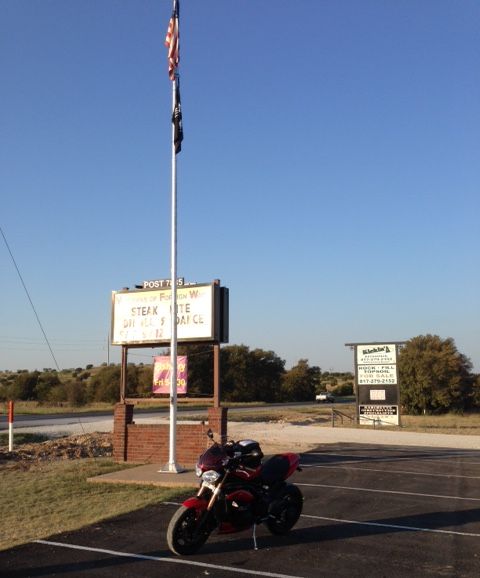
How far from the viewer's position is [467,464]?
599 inches

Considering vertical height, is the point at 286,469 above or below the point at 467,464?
above

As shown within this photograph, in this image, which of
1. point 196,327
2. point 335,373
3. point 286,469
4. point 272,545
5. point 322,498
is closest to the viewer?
point 272,545

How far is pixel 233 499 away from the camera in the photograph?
7234 millimetres

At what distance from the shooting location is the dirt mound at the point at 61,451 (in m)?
16.9

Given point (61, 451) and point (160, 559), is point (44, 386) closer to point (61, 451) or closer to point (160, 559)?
point (61, 451)

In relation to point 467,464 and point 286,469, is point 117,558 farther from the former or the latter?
point 467,464

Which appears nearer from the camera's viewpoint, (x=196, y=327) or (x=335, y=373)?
(x=196, y=327)

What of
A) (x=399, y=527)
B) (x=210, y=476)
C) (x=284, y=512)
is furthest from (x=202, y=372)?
(x=210, y=476)

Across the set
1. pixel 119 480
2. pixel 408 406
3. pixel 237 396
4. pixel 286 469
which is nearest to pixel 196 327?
pixel 119 480

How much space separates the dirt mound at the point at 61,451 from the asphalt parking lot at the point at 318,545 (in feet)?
27.4

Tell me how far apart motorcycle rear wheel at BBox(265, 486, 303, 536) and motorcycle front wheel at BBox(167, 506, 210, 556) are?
961 millimetres

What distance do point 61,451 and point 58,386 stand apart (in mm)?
47672

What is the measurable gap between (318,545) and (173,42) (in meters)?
11.3

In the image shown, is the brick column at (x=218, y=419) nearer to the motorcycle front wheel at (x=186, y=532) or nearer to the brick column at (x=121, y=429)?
the brick column at (x=121, y=429)
